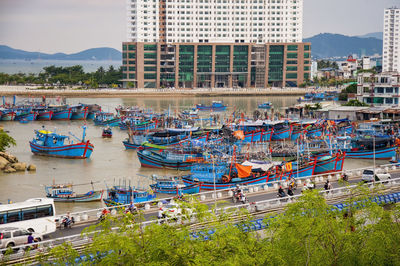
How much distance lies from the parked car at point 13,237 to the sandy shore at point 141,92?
66.1m

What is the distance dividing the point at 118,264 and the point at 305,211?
178 inches

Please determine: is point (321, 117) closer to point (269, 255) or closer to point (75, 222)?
point (75, 222)

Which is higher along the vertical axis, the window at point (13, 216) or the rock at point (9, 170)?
the window at point (13, 216)

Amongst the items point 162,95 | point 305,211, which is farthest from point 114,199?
point 162,95

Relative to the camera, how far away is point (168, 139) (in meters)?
36.9

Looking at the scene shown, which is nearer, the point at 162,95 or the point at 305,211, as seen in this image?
the point at 305,211

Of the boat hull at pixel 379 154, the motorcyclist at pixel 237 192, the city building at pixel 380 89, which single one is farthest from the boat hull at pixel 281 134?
the motorcyclist at pixel 237 192

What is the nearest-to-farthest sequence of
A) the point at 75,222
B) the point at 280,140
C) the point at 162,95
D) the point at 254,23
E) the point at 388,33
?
the point at 75,222, the point at 280,140, the point at 162,95, the point at 254,23, the point at 388,33

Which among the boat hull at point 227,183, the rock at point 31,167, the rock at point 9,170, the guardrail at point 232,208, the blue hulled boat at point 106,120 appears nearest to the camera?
the guardrail at point 232,208

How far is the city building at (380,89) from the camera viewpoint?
46406 millimetres

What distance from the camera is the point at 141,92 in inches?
3228

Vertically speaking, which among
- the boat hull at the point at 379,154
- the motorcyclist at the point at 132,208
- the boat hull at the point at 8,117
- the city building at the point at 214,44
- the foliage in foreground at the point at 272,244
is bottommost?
the boat hull at the point at 379,154

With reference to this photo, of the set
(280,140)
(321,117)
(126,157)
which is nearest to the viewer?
(126,157)

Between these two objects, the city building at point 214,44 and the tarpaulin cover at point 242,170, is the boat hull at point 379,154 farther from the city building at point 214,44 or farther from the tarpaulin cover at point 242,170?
the city building at point 214,44
